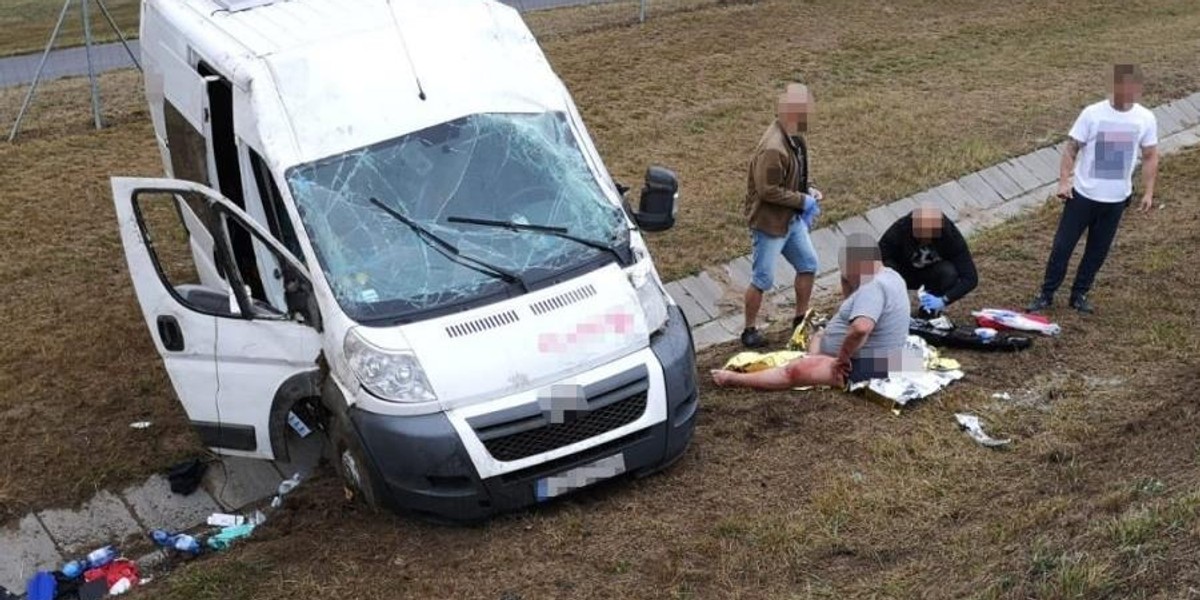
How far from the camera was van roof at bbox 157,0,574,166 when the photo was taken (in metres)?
6.15

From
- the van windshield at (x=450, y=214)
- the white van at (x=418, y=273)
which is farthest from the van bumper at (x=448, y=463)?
the van windshield at (x=450, y=214)

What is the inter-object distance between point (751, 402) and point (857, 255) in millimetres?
1054

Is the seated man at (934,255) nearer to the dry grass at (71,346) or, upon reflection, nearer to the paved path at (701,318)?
the paved path at (701,318)

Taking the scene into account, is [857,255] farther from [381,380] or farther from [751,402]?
[381,380]

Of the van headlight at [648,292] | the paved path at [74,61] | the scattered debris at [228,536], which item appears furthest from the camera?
the paved path at [74,61]

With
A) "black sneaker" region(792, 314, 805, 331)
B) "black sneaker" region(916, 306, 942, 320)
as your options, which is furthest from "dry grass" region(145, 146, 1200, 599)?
"black sneaker" region(792, 314, 805, 331)

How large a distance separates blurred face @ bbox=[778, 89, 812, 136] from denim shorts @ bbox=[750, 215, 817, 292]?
0.61 meters

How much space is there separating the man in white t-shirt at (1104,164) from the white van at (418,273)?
3.07 meters

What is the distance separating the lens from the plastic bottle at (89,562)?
591 cm

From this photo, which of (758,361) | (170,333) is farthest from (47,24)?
(758,361)

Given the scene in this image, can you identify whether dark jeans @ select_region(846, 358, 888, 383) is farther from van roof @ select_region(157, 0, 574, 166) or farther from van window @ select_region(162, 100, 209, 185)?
van window @ select_region(162, 100, 209, 185)

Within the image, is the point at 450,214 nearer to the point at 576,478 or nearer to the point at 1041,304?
the point at 576,478

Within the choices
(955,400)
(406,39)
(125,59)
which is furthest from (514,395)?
(125,59)

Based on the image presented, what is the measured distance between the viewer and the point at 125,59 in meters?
18.8
